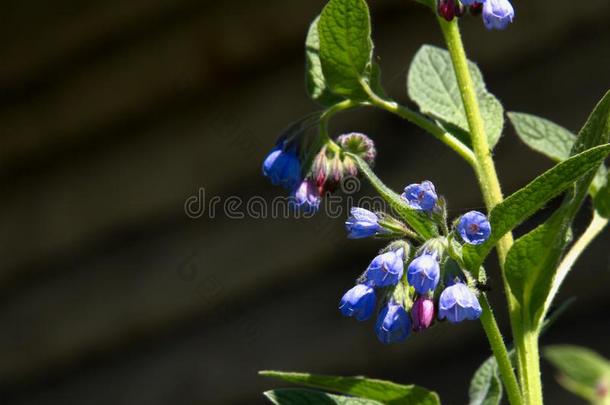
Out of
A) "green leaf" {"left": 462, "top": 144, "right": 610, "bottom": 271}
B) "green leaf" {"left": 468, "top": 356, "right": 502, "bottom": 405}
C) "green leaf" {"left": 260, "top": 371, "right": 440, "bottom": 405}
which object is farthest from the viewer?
"green leaf" {"left": 468, "top": 356, "right": 502, "bottom": 405}

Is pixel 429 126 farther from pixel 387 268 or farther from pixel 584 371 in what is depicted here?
pixel 584 371

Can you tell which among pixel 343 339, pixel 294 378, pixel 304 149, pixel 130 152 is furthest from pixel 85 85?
pixel 294 378

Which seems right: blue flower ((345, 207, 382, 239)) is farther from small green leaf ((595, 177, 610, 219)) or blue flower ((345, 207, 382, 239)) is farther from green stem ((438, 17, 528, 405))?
small green leaf ((595, 177, 610, 219))

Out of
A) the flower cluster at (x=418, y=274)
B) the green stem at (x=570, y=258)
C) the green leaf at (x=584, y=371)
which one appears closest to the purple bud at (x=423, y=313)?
the flower cluster at (x=418, y=274)

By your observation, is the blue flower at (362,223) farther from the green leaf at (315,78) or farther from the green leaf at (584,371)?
the green leaf at (584,371)

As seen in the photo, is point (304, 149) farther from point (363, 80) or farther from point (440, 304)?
point (440, 304)

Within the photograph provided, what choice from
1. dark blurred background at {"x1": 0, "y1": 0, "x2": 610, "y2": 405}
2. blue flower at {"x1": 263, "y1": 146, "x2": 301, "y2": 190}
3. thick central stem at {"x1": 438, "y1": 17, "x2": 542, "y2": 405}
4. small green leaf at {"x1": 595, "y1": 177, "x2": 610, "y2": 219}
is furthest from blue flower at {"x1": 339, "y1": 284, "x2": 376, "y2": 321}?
dark blurred background at {"x1": 0, "y1": 0, "x2": 610, "y2": 405}

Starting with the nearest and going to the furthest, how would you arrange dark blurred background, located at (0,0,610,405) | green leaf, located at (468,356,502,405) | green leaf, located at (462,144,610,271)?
green leaf, located at (462,144,610,271), green leaf, located at (468,356,502,405), dark blurred background, located at (0,0,610,405)
